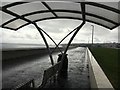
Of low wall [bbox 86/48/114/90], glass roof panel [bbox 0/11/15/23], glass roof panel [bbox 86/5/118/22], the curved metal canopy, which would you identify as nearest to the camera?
low wall [bbox 86/48/114/90]

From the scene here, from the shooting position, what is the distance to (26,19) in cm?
1125

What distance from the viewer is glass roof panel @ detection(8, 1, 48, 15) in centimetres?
911

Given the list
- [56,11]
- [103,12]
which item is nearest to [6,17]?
[56,11]

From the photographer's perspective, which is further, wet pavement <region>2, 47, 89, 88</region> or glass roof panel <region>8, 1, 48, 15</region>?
wet pavement <region>2, 47, 89, 88</region>

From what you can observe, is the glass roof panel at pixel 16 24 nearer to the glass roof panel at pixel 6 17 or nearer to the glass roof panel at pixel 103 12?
the glass roof panel at pixel 6 17

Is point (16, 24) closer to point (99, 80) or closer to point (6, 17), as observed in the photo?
point (6, 17)

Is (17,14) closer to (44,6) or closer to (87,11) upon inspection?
(44,6)

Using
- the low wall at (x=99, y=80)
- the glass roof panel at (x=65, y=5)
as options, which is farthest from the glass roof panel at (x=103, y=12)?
the low wall at (x=99, y=80)

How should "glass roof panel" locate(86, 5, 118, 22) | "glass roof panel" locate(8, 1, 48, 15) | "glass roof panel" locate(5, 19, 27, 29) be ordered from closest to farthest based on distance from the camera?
"glass roof panel" locate(86, 5, 118, 22) → "glass roof panel" locate(8, 1, 48, 15) → "glass roof panel" locate(5, 19, 27, 29)

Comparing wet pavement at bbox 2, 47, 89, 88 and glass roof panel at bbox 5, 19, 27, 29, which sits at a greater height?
glass roof panel at bbox 5, 19, 27, 29

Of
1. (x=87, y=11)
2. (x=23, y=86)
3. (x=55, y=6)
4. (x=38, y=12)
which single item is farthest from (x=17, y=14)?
(x=23, y=86)

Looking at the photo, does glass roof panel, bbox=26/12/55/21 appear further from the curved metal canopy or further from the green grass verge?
the green grass verge

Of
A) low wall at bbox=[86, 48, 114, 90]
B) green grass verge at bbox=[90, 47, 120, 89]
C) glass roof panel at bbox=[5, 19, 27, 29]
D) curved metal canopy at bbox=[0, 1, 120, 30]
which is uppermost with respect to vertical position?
curved metal canopy at bbox=[0, 1, 120, 30]

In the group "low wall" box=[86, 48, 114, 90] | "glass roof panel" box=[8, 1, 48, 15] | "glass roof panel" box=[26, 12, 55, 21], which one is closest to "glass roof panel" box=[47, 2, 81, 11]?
"glass roof panel" box=[8, 1, 48, 15]
